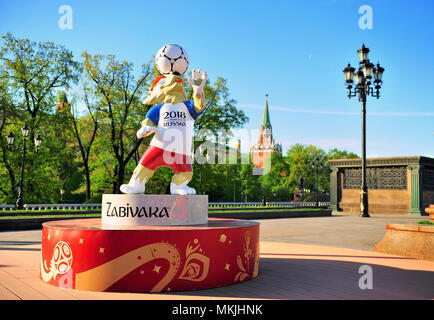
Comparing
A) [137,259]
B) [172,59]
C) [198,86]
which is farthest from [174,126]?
[137,259]

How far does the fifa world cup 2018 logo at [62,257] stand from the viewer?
5453 millimetres

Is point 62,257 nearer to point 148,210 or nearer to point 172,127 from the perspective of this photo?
point 148,210

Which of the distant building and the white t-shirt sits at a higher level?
the distant building

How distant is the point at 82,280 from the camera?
529 cm

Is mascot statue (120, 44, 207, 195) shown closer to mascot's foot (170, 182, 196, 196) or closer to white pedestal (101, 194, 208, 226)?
mascot's foot (170, 182, 196, 196)

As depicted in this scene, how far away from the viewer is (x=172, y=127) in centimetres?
708

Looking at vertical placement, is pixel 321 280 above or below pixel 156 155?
below

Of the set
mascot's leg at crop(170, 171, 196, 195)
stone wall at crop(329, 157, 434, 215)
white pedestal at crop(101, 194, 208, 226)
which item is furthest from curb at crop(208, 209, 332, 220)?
white pedestal at crop(101, 194, 208, 226)

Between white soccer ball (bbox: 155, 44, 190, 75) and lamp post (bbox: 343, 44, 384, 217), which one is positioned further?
lamp post (bbox: 343, 44, 384, 217)

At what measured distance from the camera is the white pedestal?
20.5 feet

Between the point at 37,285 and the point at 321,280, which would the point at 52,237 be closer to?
the point at 37,285

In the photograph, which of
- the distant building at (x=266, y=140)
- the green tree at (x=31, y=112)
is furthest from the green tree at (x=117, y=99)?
the distant building at (x=266, y=140)

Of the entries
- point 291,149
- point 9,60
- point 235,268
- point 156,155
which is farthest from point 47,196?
point 291,149
